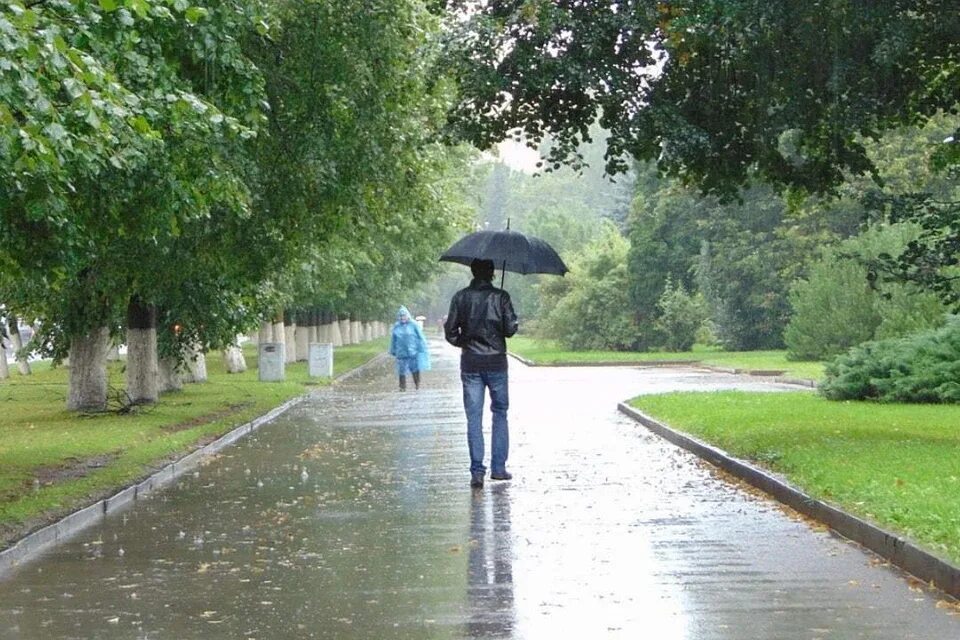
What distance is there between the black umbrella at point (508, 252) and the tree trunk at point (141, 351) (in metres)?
13.4

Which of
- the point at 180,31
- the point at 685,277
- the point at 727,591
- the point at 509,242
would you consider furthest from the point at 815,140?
the point at 685,277

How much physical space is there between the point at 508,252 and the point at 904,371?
46.3 feet

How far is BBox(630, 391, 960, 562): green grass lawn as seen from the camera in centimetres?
1077

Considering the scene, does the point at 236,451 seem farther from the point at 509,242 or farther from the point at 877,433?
the point at 877,433

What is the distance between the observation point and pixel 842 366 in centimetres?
2761

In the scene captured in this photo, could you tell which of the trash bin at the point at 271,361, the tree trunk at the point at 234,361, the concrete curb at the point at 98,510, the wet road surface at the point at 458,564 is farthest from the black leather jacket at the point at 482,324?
the tree trunk at the point at 234,361

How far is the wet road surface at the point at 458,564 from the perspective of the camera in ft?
25.7

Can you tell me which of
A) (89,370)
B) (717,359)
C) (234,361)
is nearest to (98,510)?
(89,370)

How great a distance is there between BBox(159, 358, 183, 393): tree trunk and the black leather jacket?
19.7 m

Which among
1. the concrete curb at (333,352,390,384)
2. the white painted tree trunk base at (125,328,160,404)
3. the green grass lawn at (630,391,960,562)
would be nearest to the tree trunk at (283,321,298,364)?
the concrete curb at (333,352,390,384)

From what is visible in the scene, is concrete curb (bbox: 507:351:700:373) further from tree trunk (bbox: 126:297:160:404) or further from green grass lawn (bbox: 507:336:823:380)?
tree trunk (bbox: 126:297:160:404)

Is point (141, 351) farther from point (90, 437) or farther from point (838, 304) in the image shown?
point (838, 304)

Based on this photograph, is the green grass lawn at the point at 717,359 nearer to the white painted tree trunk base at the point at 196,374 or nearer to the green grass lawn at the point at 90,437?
the green grass lawn at the point at 90,437

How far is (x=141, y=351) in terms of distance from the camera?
27281 millimetres
